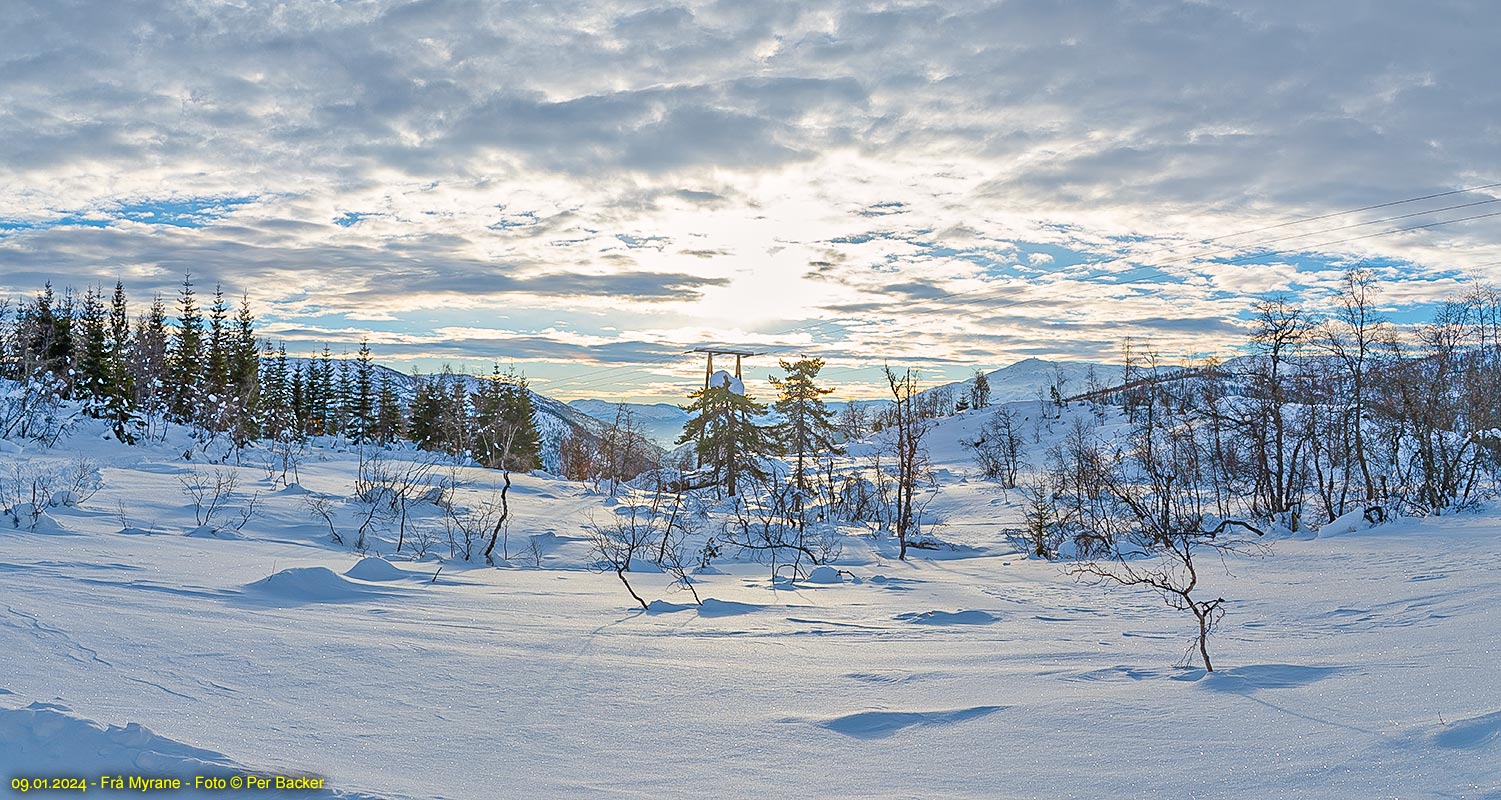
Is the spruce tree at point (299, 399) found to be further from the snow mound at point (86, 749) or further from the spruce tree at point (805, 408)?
the snow mound at point (86, 749)

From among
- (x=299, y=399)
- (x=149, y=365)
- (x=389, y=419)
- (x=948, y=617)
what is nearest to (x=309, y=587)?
(x=948, y=617)

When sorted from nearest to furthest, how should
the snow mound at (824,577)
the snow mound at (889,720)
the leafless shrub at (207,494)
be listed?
the snow mound at (889,720) → the leafless shrub at (207,494) → the snow mound at (824,577)

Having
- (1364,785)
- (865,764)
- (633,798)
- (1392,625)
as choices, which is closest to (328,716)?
(633,798)

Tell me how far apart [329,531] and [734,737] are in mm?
13480

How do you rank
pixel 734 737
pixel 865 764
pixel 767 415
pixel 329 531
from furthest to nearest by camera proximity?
1. pixel 767 415
2. pixel 329 531
3. pixel 734 737
4. pixel 865 764

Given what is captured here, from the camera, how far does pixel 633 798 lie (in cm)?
375

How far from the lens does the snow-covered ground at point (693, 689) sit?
12.8ft

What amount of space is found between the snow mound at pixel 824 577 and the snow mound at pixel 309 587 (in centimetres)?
794

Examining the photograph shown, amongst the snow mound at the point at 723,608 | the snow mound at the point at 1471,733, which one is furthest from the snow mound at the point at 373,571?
the snow mound at the point at 1471,733

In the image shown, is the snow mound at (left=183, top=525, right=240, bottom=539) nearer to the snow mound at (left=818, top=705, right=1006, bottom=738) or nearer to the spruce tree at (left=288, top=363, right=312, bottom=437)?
the snow mound at (left=818, top=705, right=1006, bottom=738)

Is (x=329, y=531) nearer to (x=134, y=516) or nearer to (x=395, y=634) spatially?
(x=134, y=516)

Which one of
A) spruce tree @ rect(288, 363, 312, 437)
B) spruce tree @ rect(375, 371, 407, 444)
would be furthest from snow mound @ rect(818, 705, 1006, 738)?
spruce tree @ rect(375, 371, 407, 444)

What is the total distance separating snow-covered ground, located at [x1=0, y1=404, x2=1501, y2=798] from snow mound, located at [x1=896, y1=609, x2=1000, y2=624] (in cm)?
5

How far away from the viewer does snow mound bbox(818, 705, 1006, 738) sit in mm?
4895
